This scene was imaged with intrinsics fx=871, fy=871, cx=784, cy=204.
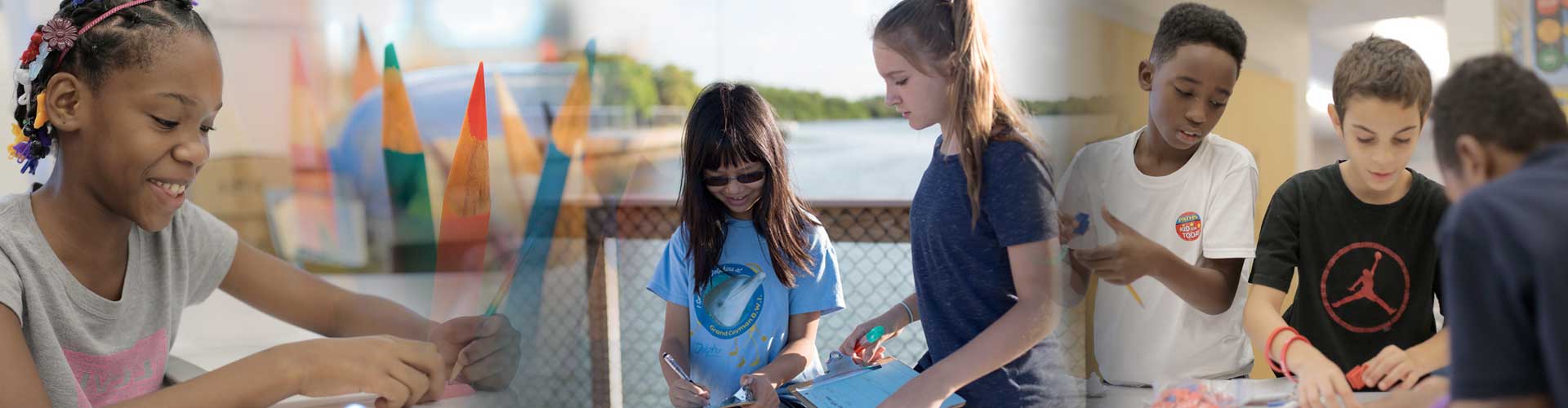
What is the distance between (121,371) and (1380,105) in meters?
1.36

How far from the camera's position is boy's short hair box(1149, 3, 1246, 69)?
2.92 ft

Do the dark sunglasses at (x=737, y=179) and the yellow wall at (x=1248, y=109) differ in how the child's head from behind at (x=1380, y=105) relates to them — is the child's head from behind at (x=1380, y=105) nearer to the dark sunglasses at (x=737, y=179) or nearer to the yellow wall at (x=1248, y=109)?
the yellow wall at (x=1248, y=109)

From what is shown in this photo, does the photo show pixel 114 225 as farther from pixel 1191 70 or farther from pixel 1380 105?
pixel 1380 105

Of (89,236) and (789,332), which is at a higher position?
(89,236)

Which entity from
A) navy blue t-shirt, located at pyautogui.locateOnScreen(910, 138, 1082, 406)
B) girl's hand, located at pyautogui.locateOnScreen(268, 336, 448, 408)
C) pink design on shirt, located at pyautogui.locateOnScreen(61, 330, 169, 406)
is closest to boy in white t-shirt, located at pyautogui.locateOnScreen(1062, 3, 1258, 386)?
navy blue t-shirt, located at pyautogui.locateOnScreen(910, 138, 1082, 406)

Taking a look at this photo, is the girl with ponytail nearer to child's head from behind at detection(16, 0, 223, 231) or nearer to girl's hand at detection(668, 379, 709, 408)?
girl's hand at detection(668, 379, 709, 408)

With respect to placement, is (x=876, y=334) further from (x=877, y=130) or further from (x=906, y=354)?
(x=877, y=130)

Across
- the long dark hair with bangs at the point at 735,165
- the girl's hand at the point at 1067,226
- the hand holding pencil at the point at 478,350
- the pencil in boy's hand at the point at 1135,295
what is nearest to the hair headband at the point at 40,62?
the hand holding pencil at the point at 478,350

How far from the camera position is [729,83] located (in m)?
1.21

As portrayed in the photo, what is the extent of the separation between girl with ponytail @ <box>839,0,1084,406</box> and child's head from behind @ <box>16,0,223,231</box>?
74 cm

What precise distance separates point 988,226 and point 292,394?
73 centimetres

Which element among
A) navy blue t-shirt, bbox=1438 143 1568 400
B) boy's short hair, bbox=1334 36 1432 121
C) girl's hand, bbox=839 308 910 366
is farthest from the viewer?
girl's hand, bbox=839 308 910 366

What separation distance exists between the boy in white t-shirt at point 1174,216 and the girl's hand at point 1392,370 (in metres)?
0.14

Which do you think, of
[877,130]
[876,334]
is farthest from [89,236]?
[877,130]
